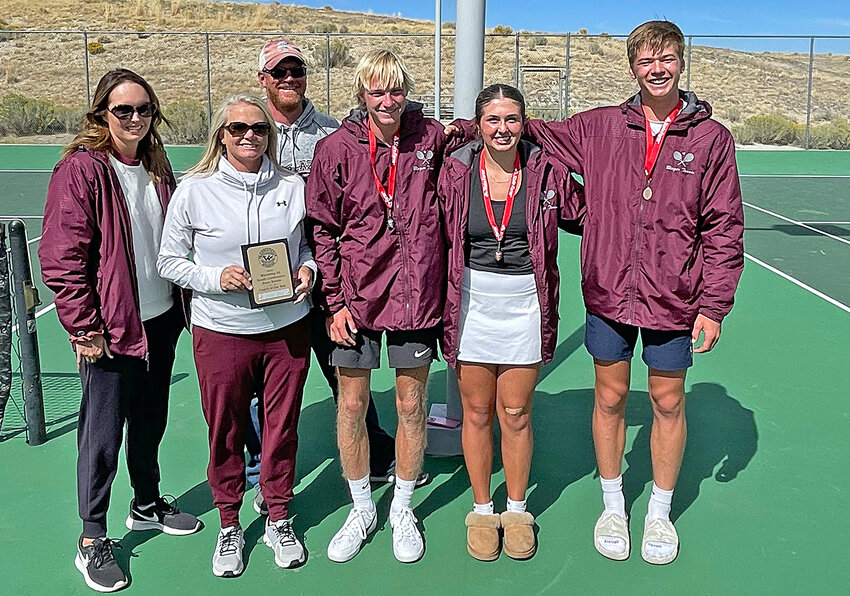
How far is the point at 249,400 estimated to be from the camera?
11.5ft

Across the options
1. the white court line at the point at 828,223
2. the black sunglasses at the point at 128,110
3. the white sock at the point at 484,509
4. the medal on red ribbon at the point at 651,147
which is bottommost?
the white sock at the point at 484,509

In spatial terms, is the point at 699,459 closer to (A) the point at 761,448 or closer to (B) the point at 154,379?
(A) the point at 761,448

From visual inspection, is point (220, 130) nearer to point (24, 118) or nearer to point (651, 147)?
point (651, 147)

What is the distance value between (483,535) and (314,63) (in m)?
39.2

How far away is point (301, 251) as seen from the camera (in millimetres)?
3494

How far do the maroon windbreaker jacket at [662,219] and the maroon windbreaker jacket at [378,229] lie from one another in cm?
59

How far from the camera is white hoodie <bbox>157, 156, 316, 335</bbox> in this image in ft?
10.7

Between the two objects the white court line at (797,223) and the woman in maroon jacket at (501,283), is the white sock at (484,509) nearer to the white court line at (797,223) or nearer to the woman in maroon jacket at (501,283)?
the woman in maroon jacket at (501,283)

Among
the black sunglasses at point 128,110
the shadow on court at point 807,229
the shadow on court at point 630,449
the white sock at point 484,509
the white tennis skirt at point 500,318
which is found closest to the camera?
the black sunglasses at point 128,110

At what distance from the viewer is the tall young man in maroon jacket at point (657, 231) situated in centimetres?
331

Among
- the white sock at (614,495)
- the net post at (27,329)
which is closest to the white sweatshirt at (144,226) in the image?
the net post at (27,329)

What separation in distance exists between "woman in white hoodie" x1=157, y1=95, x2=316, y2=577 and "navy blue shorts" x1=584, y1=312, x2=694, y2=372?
1.14 m

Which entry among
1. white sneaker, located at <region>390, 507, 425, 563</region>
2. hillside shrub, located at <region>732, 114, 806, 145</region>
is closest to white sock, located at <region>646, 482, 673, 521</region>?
white sneaker, located at <region>390, 507, 425, 563</region>

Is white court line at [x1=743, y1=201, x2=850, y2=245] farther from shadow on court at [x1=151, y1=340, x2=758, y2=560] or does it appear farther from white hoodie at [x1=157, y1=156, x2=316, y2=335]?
white hoodie at [x1=157, y1=156, x2=316, y2=335]
